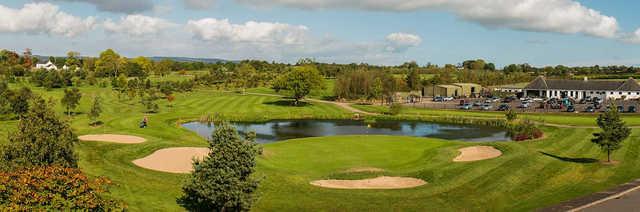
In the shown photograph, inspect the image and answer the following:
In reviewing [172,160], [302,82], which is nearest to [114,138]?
[172,160]

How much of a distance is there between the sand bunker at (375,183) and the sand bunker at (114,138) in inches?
878

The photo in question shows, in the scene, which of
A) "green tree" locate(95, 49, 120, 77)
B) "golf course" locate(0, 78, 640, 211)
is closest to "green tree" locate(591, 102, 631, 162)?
"golf course" locate(0, 78, 640, 211)

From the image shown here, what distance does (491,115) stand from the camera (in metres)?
85.4

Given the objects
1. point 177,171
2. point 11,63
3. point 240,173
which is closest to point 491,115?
point 177,171

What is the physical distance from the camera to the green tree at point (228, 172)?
20625 millimetres

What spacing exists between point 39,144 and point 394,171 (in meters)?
23.7

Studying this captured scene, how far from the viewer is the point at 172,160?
39750 millimetres

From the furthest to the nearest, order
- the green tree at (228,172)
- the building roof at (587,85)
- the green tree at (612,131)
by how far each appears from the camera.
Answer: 1. the building roof at (587,85)
2. the green tree at (612,131)
3. the green tree at (228,172)

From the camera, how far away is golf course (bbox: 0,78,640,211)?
92.5ft

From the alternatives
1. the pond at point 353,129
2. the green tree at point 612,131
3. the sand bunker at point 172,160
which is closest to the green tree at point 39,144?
the sand bunker at point 172,160

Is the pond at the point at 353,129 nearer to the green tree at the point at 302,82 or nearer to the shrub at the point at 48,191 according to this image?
the green tree at the point at 302,82

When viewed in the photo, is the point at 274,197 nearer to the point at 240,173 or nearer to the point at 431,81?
the point at 240,173

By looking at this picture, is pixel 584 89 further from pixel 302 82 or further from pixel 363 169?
pixel 363 169

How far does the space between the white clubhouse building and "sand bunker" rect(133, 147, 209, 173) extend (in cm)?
10635
